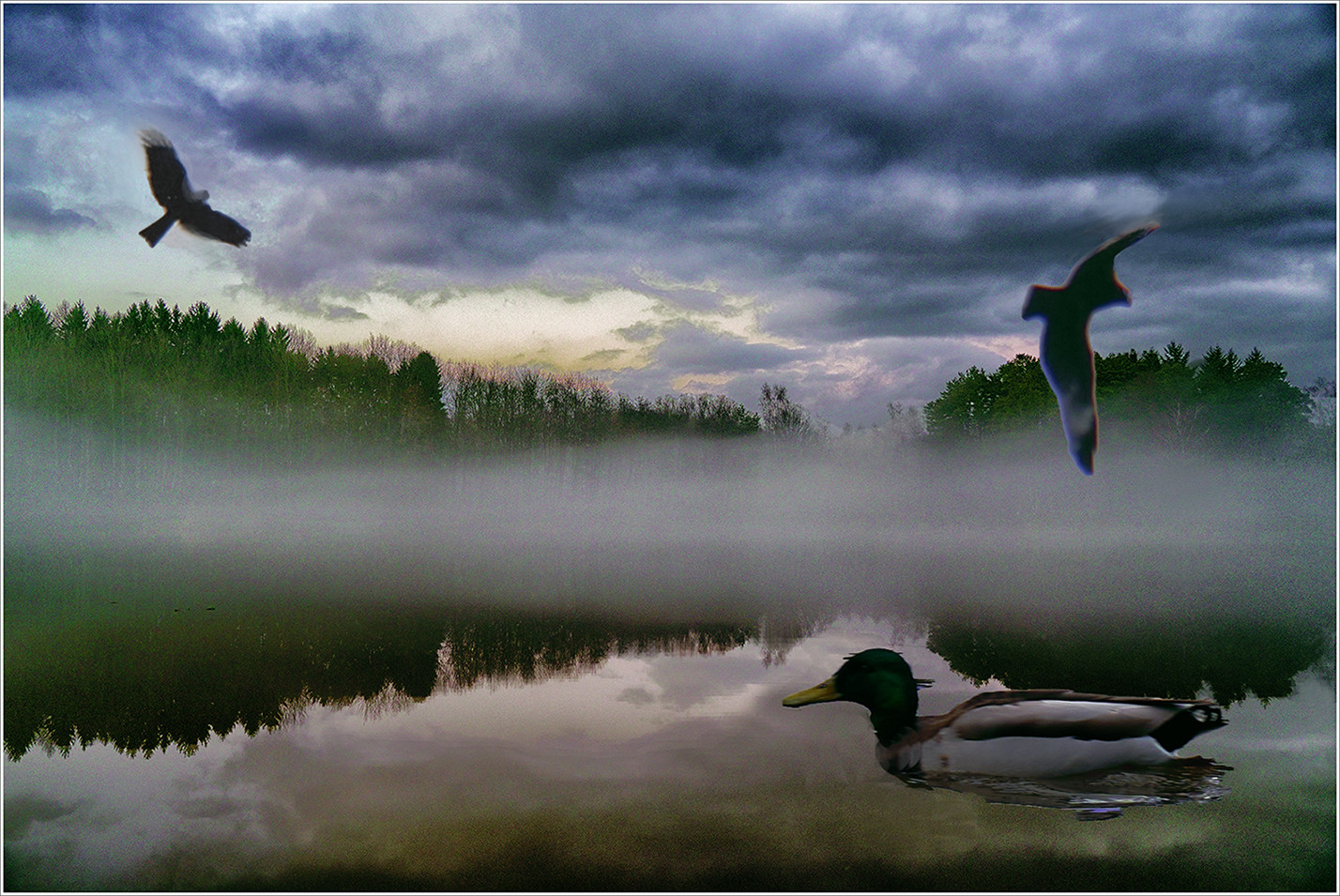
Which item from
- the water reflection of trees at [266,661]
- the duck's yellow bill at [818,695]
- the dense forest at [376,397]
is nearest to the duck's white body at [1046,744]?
the duck's yellow bill at [818,695]

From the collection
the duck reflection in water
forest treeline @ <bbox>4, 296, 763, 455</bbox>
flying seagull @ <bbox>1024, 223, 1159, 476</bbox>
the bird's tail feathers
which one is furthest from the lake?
Answer: forest treeline @ <bbox>4, 296, 763, 455</bbox>

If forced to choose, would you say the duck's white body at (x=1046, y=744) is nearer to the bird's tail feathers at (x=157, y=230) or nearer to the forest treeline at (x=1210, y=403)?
the bird's tail feathers at (x=157, y=230)

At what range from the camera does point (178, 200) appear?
8789mm

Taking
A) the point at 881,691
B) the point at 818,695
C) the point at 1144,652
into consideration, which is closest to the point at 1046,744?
the point at 881,691

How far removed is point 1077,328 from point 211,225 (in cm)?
913

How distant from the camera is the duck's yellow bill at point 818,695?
589 cm

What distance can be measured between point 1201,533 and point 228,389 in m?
63.4

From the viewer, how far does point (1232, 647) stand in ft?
37.4

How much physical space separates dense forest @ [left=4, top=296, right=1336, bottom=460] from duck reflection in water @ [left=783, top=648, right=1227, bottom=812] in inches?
1917

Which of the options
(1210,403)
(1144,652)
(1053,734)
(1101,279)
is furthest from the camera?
(1210,403)

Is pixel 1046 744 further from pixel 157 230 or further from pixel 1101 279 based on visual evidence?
pixel 157 230

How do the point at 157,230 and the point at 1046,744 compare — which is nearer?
the point at 1046,744

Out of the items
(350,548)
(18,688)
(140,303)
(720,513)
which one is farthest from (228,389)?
(18,688)

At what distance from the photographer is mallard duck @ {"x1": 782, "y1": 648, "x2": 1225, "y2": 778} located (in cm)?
528
